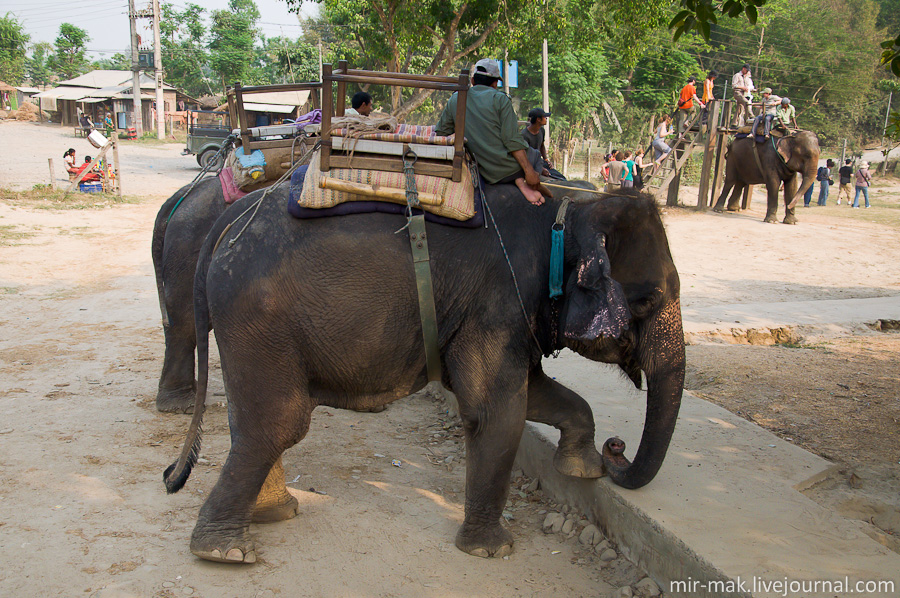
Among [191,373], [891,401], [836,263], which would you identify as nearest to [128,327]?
[191,373]

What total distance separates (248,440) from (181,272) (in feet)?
6.95

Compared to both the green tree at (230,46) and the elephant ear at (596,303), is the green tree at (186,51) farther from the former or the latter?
the elephant ear at (596,303)

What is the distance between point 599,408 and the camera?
4.75m

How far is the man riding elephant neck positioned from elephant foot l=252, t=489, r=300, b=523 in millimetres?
1983

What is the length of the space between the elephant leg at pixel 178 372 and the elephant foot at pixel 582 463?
2882 millimetres

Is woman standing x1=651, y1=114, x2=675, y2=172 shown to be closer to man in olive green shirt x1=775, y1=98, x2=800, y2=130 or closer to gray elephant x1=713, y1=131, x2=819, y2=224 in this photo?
gray elephant x1=713, y1=131, x2=819, y2=224

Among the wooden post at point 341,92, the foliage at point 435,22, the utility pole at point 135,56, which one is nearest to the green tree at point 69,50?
the utility pole at point 135,56

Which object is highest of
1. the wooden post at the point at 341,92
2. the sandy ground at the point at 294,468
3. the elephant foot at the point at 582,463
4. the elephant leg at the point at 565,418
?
the wooden post at the point at 341,92

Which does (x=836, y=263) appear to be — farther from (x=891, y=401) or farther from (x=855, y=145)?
(x=855, y=145)

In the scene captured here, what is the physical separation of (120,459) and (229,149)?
244cm

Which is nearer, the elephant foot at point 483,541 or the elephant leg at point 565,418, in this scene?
the elephant foot at point 483,541

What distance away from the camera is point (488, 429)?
3.32 meters

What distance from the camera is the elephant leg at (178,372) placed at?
17.0 feet

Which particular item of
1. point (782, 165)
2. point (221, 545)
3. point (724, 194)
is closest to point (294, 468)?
point (221, 545)
